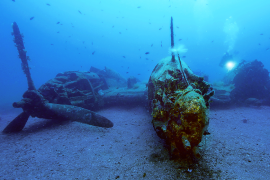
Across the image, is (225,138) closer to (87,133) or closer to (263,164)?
(263,164)

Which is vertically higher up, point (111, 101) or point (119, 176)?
point (119, 176)

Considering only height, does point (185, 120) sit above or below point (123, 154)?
above

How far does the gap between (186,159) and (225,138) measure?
2.28 meters

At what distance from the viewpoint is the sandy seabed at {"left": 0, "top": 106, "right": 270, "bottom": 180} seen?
2.63 metres

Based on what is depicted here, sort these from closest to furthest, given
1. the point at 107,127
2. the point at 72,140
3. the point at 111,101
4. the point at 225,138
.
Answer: the point at 225,138 < the point at 72,140 < the point at 107,127 < the point at 111,101

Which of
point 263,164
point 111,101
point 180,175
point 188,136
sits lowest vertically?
point 111,101

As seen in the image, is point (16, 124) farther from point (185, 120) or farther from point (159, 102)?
point (185, 120)

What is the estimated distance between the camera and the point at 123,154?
138 inches

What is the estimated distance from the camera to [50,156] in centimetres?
356

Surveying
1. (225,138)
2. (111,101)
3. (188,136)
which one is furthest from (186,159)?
(111,101)

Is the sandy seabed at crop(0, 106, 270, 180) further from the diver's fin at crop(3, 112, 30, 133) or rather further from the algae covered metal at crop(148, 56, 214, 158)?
the algae covered metal at crop(148, 56, 214, 158)

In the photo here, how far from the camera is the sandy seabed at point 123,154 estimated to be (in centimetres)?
263

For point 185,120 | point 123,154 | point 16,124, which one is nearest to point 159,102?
point 185,120

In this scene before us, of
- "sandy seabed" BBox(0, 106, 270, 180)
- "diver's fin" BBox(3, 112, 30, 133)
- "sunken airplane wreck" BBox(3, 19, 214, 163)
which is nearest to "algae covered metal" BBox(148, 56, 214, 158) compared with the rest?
"sunken airplane wreck" BBox(3, 19, 214, 163)
